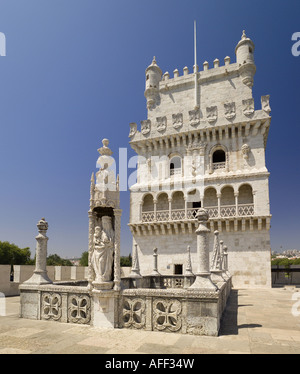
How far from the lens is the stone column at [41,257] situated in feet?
33.4

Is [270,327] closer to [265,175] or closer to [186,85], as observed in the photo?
[265,175]

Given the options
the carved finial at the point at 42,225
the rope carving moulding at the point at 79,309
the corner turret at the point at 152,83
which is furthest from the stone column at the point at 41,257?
the corner turret at the point at 152,83

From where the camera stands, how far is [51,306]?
371 inches

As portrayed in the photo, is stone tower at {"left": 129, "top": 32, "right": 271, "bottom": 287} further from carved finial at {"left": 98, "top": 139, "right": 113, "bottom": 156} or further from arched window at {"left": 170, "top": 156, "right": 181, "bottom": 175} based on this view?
carved finial at {"left": 98, "top": 139, "right": 113, "bottom": 156}

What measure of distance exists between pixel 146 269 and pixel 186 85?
1942cm

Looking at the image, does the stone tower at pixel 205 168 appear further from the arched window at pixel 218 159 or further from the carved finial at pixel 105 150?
the carved finial at pixel 105 150

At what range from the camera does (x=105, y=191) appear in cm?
908

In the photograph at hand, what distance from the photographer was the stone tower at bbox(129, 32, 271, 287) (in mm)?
25250

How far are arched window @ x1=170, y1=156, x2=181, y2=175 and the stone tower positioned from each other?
0.10 meters

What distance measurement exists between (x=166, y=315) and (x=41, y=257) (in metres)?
5.17

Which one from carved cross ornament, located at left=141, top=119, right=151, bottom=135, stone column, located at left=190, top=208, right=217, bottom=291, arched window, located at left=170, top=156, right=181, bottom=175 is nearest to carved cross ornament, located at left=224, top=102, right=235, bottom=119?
arched window, located at left=170, top=156, right=181, bottom=175

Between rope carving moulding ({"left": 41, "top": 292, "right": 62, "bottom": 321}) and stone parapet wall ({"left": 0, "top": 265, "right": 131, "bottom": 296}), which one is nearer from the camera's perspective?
rope carving moulding ({"left": 41, "top": 292, "right": 62, "bottom": 321})
